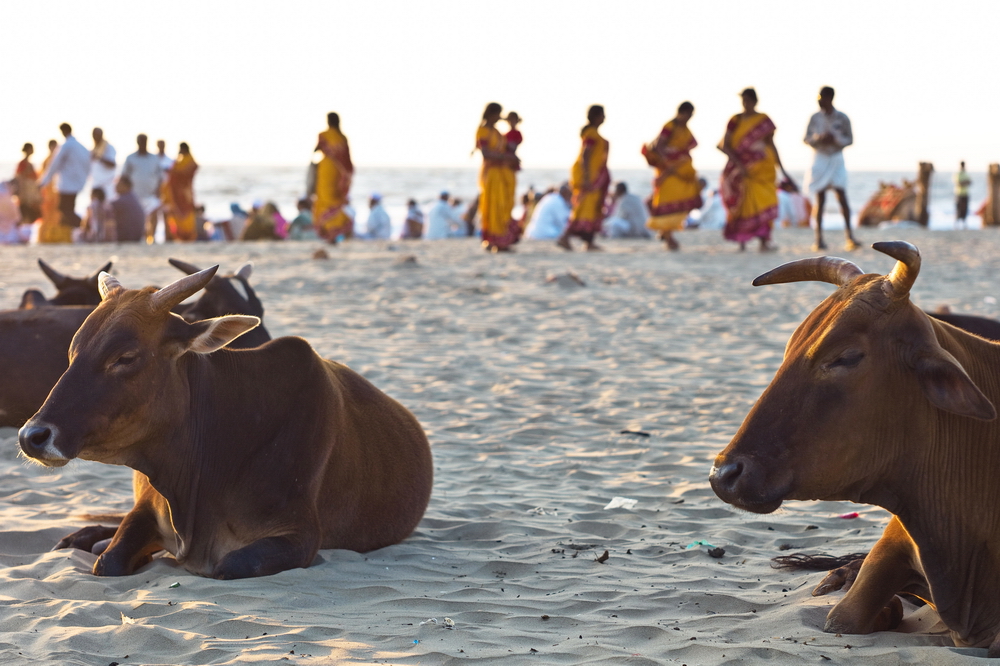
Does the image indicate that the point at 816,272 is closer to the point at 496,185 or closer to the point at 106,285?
the point at 106,285

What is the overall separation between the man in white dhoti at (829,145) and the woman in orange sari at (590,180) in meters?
3.14

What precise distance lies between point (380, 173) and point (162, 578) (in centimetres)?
7533

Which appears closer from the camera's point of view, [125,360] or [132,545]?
[125,360]

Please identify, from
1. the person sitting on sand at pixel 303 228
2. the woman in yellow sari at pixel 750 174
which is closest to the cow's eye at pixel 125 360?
the woman in yellow sari at pixel 750 174

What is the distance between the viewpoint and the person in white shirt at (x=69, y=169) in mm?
19219

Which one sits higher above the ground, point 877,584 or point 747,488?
point 747,488

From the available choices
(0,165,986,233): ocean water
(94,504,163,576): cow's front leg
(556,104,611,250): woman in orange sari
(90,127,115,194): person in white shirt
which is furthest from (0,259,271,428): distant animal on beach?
(0,165,986,233): ocean water

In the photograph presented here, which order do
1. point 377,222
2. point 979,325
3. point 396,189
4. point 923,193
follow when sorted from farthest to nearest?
point 396,189
point 923,193
point 377,222
point 979,325

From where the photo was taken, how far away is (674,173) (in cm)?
1639

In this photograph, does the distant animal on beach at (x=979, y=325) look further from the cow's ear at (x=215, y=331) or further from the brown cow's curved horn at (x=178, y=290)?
the brown cow's curved horn at (x=178, y=290)

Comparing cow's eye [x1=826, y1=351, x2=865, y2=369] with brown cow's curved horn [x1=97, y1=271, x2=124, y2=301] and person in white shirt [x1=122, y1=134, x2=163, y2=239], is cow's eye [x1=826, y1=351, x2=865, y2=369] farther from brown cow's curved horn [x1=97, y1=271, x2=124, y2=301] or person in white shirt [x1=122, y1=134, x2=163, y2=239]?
person in white shirt [x1=122, y1=134, x2=163, y2=239]

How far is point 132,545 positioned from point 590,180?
13.5 metres

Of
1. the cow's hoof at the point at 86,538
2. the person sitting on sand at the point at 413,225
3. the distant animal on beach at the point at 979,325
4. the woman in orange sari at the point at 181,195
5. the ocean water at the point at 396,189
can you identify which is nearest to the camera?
the cow's hoof at the point at 86,538

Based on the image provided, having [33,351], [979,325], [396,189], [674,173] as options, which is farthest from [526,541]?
[396,189]
